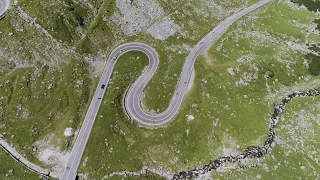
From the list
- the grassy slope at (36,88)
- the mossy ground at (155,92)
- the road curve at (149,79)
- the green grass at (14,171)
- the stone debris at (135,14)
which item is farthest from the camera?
the stone debris at (135,14)

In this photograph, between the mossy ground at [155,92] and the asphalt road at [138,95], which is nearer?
the asphalt road at [138,95]

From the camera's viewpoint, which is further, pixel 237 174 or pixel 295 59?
pixel 295 59

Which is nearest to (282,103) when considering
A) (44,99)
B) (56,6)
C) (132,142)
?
(132,142)

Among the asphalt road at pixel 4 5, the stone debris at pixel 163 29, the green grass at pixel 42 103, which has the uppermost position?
the stone debris at pixel 163 29

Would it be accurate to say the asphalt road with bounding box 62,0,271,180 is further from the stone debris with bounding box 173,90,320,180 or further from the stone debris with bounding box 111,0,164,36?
the stone debris with bounding box 173,90,320,180

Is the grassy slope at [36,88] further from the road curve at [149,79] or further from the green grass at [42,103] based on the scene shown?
the road curve at [149,79]

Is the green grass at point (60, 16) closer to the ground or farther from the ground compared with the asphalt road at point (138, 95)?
farther from the ground

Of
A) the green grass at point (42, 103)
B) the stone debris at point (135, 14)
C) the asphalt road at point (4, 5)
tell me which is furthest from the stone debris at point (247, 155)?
the asphalt road at point (4, 5)

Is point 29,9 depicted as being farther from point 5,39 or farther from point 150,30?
point 150,30
